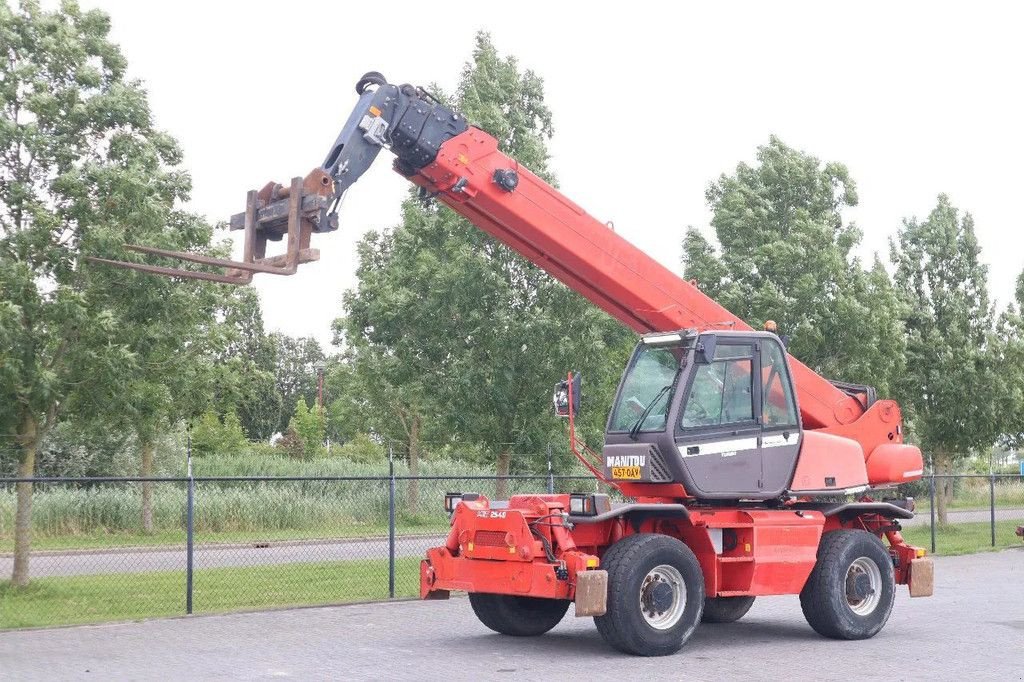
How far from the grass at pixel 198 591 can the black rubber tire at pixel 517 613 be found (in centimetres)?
396

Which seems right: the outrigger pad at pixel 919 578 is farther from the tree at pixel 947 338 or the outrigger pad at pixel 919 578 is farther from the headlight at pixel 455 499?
the tree at pixel 947 338

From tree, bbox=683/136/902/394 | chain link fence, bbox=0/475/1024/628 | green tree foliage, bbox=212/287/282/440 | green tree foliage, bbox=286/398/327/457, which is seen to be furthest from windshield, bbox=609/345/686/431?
green tree foliage, bbox=286/398/327/457

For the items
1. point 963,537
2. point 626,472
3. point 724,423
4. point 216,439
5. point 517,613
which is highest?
point 724,423

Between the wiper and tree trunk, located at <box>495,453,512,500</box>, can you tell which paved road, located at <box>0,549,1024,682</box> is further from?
tree trunk, located at <box>495,453,512,500</box>

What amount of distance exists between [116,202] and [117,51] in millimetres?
2426

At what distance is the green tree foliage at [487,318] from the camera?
2212 cm

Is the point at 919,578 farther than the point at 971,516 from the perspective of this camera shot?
No

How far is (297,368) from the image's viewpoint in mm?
97062

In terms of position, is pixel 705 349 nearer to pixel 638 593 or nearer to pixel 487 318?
pixel 638 593

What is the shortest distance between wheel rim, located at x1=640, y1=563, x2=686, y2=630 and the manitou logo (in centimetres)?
111

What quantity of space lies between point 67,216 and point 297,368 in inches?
3221

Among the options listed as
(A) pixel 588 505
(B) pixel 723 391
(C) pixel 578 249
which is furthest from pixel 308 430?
(A) pixel 588 505

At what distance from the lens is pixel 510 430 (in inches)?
901

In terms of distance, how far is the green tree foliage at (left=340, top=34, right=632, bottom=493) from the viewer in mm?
22125
